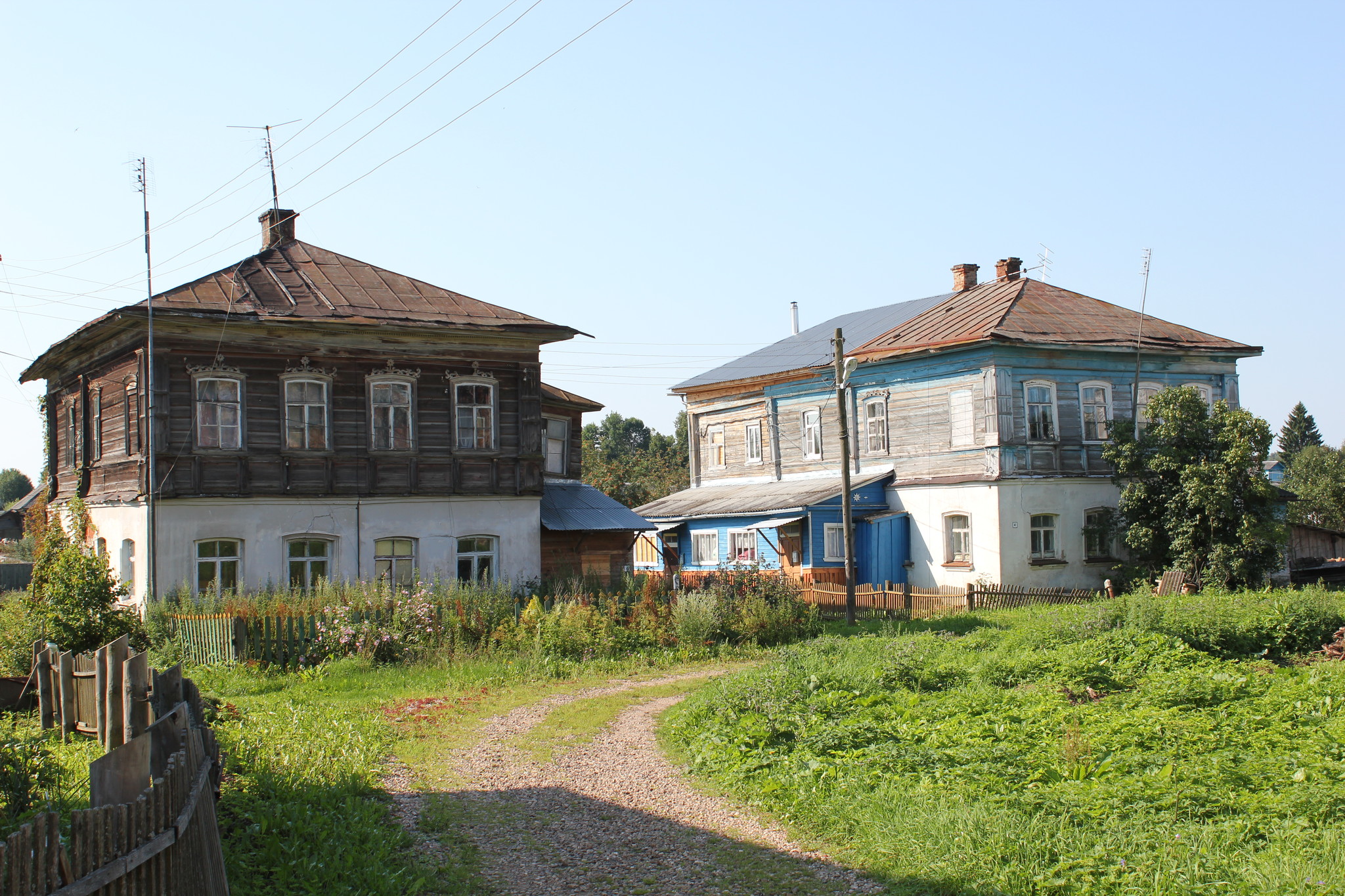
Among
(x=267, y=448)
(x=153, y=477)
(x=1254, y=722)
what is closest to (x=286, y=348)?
(x=267, y=448)

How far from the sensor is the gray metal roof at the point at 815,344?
109ft

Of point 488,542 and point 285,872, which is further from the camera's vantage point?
point 488,542

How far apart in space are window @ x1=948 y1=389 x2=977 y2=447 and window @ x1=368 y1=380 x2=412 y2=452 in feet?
43.4

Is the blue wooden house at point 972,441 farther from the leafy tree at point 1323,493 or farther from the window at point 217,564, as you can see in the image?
the leafy tree at point 1323,493

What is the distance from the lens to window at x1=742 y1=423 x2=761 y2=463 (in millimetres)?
34562

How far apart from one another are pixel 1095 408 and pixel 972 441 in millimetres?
3277

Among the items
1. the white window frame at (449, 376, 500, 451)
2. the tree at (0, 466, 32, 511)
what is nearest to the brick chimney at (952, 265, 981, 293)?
the white window frame at (449, 376, 500, 451)

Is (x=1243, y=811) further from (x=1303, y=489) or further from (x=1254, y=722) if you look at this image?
(x=1303, y=489)

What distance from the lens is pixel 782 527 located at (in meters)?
29.6

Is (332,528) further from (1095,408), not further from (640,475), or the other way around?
(640,475)

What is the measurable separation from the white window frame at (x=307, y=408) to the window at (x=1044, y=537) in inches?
628

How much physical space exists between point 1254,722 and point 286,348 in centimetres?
1672

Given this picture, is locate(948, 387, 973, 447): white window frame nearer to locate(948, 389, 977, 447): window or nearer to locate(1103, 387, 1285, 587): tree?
locate(948, 389, 977, 447): window

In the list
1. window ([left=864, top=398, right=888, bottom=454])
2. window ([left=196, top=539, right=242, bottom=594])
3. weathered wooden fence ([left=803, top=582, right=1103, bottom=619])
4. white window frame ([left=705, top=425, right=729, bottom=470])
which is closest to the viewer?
window ([left=196, top=539, right=242, bottom=594])
